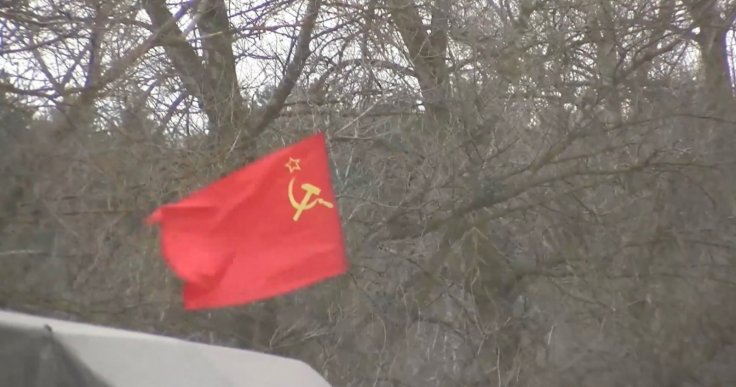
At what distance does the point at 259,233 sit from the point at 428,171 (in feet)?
11.8

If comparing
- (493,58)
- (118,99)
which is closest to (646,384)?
(493,58)

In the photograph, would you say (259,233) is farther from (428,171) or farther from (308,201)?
(428,171)

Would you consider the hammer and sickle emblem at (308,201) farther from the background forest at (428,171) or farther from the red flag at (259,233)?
the background forest at (428,171)

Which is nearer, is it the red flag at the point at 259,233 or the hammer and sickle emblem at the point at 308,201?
the red flag at the point at 259,233

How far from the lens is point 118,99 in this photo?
8.04 m

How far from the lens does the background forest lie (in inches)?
300

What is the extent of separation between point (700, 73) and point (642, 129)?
1332 millimetres

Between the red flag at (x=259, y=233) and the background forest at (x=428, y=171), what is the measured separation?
159cm

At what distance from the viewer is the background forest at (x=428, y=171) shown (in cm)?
762

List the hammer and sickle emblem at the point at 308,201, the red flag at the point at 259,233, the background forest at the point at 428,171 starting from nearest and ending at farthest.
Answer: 1. the red flag at the point at 259,233
2. the hammer and sickle emblem at the point at 308,201
3. the background forest at the point at 428,171

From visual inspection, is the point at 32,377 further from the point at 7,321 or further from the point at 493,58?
the point at 493,58

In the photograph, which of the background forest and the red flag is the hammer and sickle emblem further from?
the background forest

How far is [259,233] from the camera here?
6102mm

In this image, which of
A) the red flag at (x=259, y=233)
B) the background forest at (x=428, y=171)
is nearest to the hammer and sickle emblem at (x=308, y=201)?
the red flag at (x=259, y=233)
